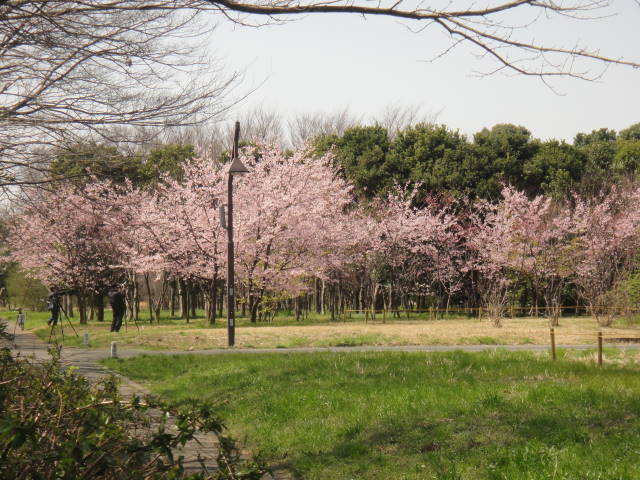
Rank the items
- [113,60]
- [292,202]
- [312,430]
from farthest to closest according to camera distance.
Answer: [292,202], [113,60], [312,430]

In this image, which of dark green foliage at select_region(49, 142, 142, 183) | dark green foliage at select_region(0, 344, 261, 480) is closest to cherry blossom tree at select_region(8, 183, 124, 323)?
dark green foliage at select_region(49, 142, 142, 183)

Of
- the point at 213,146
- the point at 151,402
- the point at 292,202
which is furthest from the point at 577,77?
the point at 213,146

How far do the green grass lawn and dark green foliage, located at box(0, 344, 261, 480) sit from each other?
611 mm

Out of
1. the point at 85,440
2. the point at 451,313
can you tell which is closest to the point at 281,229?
the point at 451,313

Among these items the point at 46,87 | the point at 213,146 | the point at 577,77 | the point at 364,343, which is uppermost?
the point at 213,146

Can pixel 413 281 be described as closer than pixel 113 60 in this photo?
No

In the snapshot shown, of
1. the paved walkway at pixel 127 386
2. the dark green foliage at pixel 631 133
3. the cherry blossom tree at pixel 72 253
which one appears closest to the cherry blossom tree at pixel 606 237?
the dark green foliage at pixel 631 133

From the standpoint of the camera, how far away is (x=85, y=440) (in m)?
3.07

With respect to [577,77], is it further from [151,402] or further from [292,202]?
[292,202]

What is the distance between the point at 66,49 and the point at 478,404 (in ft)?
21.1

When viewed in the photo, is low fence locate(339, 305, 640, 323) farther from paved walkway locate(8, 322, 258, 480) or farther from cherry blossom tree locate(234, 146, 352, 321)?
paved walkway locate(8, 322, 258, 480)

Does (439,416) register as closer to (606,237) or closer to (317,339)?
(317,339)

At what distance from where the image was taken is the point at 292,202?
32094 millimetres

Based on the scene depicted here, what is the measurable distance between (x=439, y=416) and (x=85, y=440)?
16.5 feet
